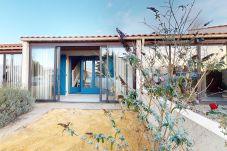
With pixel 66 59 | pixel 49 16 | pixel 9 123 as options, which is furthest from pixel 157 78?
A: pixel 49 16

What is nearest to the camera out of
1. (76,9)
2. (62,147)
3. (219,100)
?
(62,147)

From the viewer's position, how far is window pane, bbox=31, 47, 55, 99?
11.7 meters

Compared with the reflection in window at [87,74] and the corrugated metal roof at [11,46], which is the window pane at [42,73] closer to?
the corrugated metal roof at [11,46]

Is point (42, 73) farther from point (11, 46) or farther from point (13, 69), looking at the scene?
point (11, 46)

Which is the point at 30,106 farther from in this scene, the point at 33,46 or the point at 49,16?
the point at 49,16

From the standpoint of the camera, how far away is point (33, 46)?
11805mm

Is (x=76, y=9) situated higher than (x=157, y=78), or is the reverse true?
(x=76, y=9)

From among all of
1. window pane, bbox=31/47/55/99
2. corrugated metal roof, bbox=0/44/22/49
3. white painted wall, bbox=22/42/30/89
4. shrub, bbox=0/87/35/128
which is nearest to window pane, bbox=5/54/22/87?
corrugated metal roof, bbox=0/44/22/49

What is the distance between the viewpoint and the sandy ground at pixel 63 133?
4.86 metres

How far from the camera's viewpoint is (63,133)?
6043 millimetres

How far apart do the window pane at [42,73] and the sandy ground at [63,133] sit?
3.50m

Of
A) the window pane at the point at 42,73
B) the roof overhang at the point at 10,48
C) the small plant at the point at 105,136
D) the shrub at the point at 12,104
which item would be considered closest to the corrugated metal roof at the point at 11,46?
the roof overhang at the point at 10,48

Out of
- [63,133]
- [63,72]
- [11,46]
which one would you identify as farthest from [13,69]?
[63,133]

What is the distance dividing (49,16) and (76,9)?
404cm
